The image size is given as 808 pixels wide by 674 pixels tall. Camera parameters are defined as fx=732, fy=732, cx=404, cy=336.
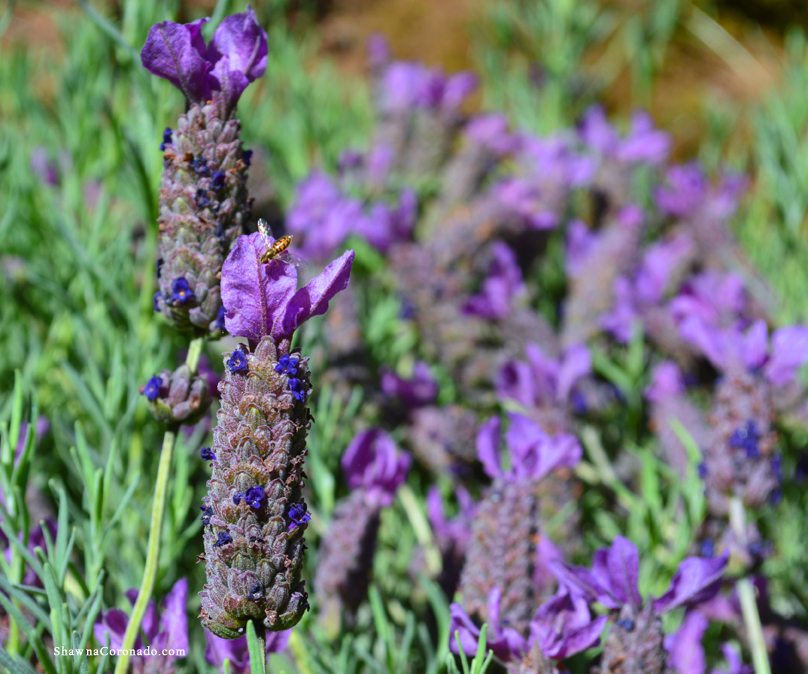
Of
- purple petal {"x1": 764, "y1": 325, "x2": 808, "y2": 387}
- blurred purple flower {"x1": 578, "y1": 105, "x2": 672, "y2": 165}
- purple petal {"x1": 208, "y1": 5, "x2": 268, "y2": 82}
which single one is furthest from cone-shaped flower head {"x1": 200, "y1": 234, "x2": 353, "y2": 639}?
blurred purple flower {"x1": 578, "y1": 105, "x2": 672, "y2": 165}

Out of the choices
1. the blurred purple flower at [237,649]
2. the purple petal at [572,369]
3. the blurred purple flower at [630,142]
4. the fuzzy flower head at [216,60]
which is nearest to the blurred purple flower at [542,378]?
the purple petal at [572,369]

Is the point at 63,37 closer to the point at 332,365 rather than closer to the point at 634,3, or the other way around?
the point at 332,365

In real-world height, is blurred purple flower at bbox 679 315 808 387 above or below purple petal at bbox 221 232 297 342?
below

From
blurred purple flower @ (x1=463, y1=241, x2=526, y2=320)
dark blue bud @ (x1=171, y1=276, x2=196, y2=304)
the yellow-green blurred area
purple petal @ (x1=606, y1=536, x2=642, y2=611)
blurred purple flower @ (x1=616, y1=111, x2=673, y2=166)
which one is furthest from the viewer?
blurred purple flower @ (x1=616, y1=111, x2=673, y2=166)

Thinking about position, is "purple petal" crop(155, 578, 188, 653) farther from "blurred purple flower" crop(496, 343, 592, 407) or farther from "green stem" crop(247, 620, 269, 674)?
"blurred purple flower" crop(496, 343, 592, 407)

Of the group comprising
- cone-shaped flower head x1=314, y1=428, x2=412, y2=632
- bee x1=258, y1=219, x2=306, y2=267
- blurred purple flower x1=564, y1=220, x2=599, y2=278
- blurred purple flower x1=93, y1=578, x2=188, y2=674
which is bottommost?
cone-shaped flower head x1=314, y1=428, x2=412, y2=632

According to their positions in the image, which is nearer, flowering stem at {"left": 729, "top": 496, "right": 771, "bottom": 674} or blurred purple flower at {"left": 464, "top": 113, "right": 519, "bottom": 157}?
flowering stem at {"left": 729, "top": 496, "right": 771, "bottom": 674}

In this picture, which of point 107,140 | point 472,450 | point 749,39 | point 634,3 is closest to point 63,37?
point 107,140

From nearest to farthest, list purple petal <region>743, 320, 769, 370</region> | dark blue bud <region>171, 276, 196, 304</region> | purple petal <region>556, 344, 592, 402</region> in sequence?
dark blue bud <region>171, 276, 196, 304</region>, purple petal <region>743, 320, 769, 370</region>, purple petal <region>556, 344, 592, 402</region>
